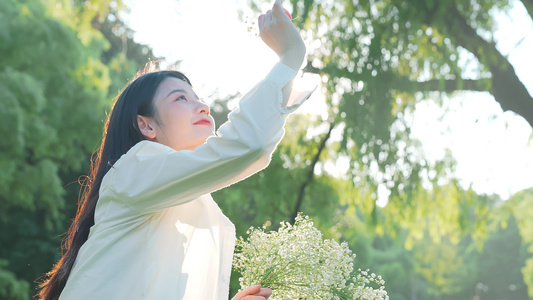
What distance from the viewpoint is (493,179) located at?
7.04 meters

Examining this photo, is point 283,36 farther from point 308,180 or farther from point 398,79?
point 308,180

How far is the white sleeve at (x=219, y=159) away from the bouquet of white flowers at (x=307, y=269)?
48 centimetres

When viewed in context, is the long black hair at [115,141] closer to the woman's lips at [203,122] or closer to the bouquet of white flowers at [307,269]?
the woman's lips at [203,122]

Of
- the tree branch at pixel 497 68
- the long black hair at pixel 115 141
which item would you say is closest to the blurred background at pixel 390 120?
the tree branch at pixel 497 68

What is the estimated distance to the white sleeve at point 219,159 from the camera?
117 cm

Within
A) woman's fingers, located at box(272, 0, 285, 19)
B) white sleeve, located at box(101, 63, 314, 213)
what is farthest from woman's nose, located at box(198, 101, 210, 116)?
woman's fingers, located at box(272, 0, 285, 19)

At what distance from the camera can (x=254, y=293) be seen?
160 cm

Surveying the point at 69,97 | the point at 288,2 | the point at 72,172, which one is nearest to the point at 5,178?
the point at 69,97

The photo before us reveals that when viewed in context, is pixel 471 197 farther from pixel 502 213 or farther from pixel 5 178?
pixel 5 178

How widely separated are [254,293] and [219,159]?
558mm

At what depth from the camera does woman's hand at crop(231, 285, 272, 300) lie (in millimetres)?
1566

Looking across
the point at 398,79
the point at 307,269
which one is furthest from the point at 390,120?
the point at 307,269

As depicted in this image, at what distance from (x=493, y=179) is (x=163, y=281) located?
6416mm

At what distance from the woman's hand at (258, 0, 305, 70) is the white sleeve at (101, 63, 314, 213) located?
1.2 inches
